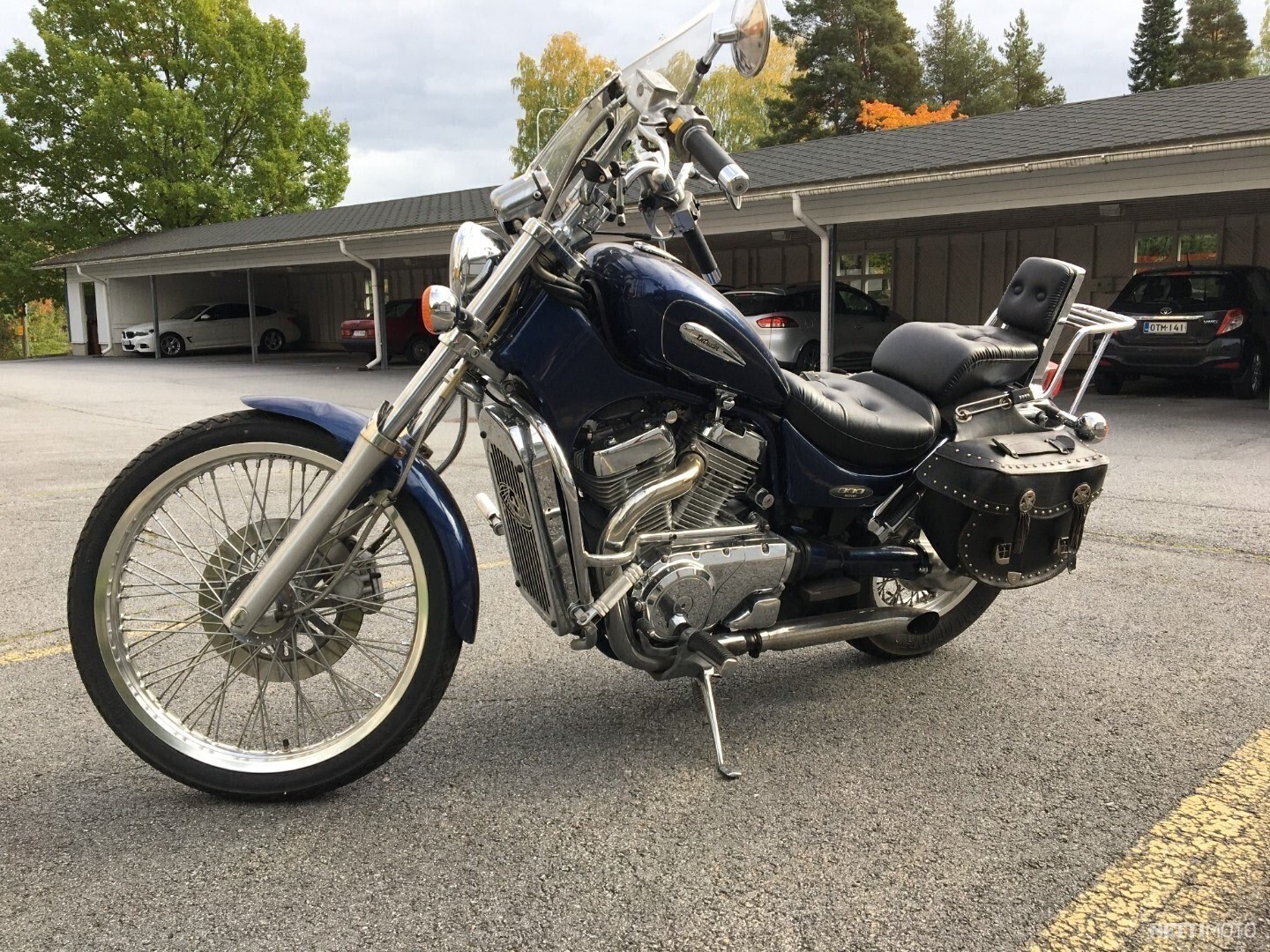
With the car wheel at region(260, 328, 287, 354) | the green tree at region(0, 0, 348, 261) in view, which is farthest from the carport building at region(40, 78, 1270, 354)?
the green tree at region(0, 0, 348, 261)

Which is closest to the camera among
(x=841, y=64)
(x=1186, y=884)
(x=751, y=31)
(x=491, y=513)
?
(x=1186, y=884)

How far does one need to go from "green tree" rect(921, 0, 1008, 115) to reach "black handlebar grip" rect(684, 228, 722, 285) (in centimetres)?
4735

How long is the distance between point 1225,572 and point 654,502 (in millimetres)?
3302

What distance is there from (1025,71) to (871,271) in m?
33.9

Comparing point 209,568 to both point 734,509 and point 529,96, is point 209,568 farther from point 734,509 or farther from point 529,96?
point 529,96

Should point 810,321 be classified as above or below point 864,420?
above

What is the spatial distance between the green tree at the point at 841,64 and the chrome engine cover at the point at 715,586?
43.4 m

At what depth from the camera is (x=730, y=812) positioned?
2506 millimetres

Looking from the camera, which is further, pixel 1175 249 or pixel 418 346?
pixel 418 346

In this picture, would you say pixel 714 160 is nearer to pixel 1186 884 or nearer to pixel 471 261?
pixel 471 261

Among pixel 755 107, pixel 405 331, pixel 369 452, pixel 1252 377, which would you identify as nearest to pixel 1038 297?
pixel 369 452

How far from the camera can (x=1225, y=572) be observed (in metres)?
4.59

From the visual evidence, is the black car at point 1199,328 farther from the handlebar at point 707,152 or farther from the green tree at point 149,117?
the green tree at point 149,117

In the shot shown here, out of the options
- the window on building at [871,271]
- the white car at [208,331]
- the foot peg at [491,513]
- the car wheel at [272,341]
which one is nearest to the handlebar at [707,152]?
the foot peg at [491,513]
